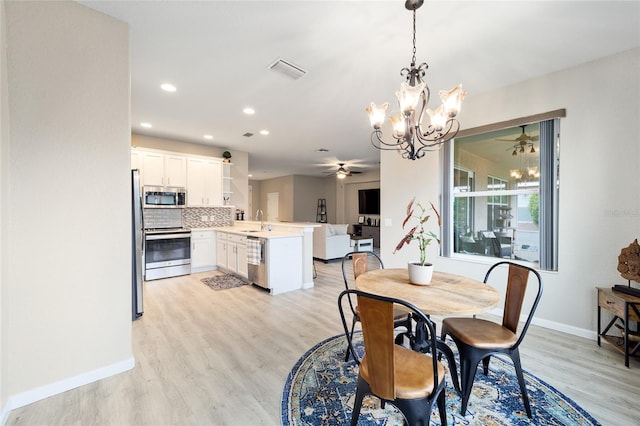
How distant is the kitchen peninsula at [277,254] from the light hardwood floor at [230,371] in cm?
70

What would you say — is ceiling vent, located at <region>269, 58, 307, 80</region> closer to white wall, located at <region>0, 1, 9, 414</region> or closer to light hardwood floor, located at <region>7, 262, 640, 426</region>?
white wall, located at <region>0, 1, 9, 414</region>

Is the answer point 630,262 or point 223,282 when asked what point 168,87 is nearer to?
point 223,282

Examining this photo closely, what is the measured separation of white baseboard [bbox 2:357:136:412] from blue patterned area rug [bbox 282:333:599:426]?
4.39ft

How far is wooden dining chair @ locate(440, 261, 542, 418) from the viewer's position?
1.68 meters

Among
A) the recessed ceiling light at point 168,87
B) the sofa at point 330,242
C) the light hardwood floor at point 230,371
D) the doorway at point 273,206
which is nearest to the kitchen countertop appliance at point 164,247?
the light hardwood floor at point 230,371

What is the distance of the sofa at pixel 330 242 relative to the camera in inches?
263

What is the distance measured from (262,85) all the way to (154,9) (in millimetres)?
1351

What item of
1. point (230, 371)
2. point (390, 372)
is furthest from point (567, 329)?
point (230, 371)

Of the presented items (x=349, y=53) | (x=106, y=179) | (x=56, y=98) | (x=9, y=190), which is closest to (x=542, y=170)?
(x=349, y=53)

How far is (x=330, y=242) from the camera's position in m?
6.73

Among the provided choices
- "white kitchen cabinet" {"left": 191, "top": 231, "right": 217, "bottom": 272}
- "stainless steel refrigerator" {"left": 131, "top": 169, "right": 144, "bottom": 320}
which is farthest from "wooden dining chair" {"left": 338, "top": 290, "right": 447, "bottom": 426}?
"white kitchen cabinet" {"left": 191, "top": 231, "right": 217, "bottom": 272}

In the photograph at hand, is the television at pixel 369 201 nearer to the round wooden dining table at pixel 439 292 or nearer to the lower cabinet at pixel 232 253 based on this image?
the lower cabinet at pixel 232 253

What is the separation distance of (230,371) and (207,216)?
458cm

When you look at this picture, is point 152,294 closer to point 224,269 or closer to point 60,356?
point 224,269
